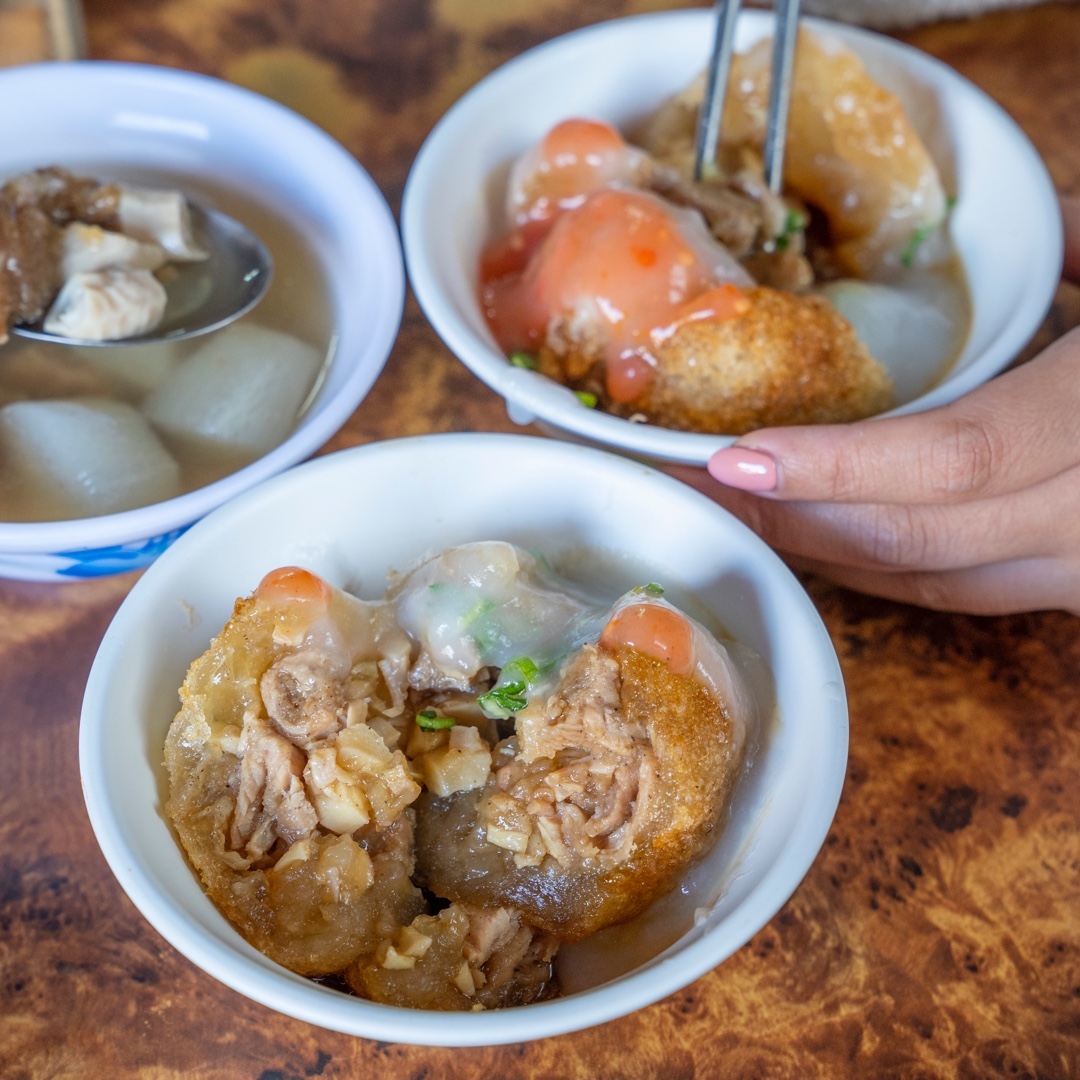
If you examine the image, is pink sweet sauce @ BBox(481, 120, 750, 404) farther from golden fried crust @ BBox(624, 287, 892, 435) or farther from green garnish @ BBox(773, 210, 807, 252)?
green garnish @ BBox(773, 210, 807, 252)

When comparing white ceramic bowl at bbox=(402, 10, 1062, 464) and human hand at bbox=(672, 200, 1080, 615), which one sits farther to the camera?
white ceramic bowl at bbox=(402, 10, 1062, 464)

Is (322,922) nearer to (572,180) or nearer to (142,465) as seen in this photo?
(142,465)

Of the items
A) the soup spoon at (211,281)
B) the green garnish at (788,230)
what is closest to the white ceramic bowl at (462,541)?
the soup spoon at (211,281)

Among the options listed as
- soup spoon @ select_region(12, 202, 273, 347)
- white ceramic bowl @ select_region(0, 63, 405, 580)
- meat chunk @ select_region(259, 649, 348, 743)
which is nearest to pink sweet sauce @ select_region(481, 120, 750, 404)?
white ceramic bowl @ select_region(0, 63, 405, 580)

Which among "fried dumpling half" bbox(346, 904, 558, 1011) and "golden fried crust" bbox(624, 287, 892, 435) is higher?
"golden fried crust" bbox(624, 287, 892, 435)

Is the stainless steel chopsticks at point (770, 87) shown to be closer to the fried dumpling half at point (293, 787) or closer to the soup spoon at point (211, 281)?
the soup spoon at point (211, 281)

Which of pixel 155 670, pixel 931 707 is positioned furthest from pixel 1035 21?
pixel 155 670
